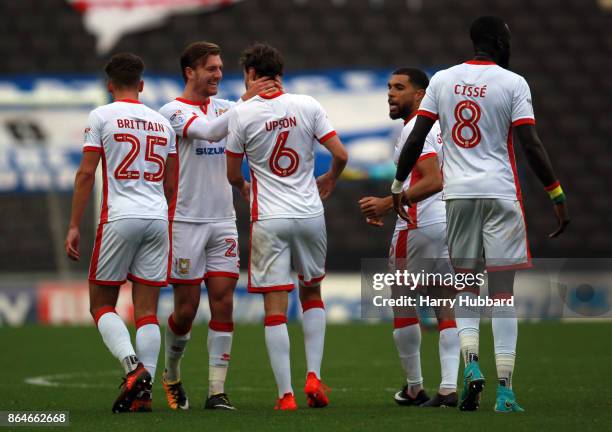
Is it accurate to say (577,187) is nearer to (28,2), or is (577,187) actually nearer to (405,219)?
(28,2)

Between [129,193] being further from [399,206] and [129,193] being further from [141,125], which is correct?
[399,206]

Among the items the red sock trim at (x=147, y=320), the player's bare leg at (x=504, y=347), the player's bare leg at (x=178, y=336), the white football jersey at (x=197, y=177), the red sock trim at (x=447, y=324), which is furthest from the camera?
the white football jersey at (x=197, y=177)

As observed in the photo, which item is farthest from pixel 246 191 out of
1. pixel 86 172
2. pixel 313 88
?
pixel 313 88

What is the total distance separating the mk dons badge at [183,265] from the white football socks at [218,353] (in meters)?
0.36

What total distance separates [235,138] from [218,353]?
54.2 inches

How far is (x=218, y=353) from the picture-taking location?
24.8ft

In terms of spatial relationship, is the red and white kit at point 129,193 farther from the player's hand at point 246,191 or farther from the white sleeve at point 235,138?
the player's hand at point 246,191

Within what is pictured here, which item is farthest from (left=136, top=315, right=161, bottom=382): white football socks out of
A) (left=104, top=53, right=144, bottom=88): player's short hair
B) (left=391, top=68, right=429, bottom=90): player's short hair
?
(left=391, top=68, right=429, bottom=90): player's short hair

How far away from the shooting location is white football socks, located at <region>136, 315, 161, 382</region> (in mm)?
7137

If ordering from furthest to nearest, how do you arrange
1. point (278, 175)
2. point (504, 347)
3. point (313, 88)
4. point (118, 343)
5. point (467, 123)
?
1. point (313, 88)
2. point (278, 175)
3. point (118, 343)
4. point (467, 123)
5. point (504, 347)

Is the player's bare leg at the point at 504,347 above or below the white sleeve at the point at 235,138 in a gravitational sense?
below

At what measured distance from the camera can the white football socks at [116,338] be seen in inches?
271

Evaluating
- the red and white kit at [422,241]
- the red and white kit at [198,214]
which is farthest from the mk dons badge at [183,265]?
the red and white kit at [422,241]

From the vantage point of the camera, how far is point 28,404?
7684mm
